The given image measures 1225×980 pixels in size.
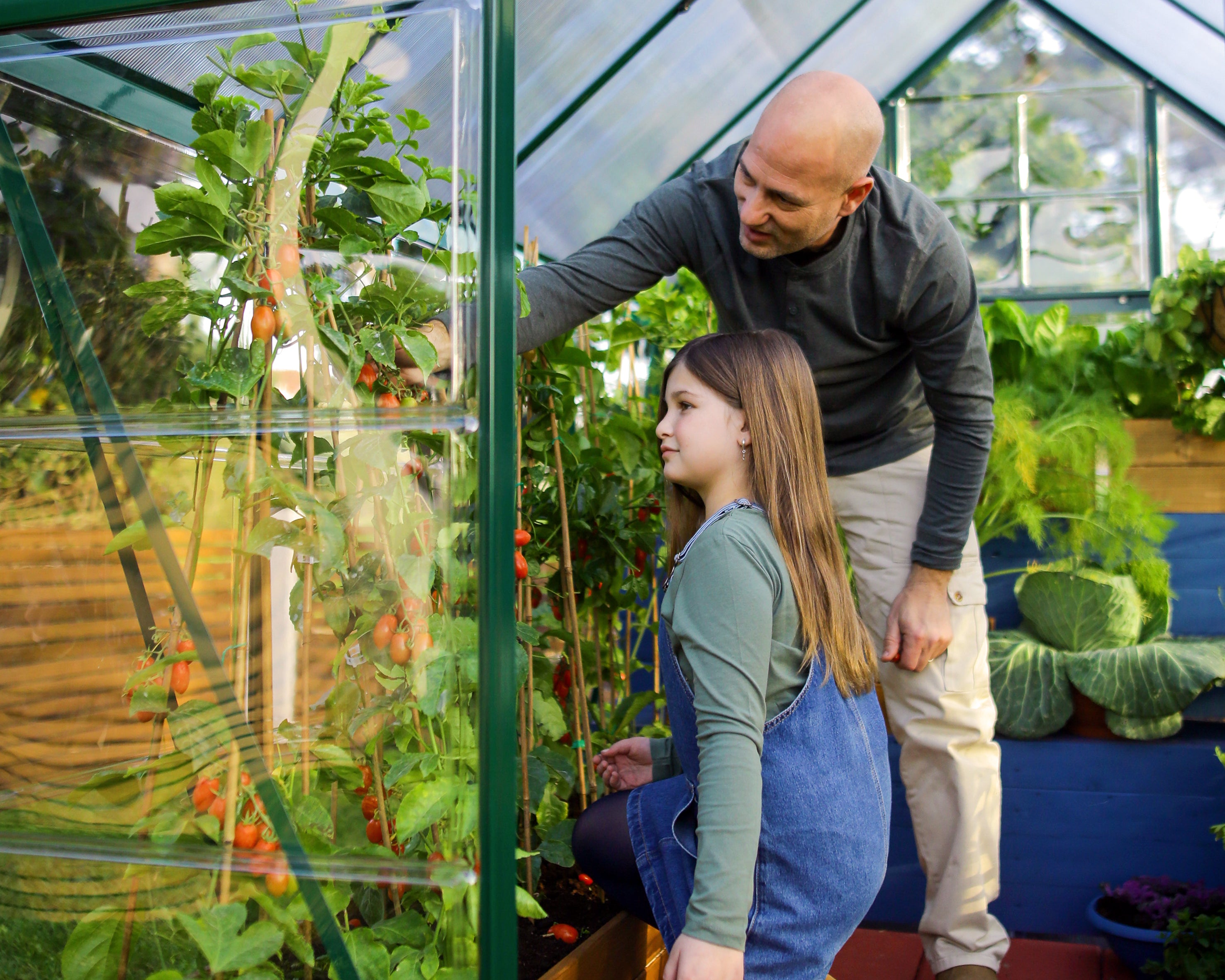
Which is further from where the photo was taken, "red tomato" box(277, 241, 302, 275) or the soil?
the soil

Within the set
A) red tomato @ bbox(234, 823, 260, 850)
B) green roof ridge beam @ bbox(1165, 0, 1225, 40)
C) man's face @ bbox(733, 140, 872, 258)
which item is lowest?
red tomato @ bbox(234, 823, 260, 850)

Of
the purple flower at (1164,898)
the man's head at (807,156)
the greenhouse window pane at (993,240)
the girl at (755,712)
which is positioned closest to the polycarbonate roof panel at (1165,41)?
the greenhouse window pane at (993,240)

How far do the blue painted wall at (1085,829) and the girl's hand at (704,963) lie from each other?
1409 millimetres

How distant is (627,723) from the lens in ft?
6.23

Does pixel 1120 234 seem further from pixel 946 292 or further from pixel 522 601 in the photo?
pixel 522 601

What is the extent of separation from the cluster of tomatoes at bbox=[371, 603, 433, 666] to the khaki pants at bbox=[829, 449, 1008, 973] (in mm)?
1018

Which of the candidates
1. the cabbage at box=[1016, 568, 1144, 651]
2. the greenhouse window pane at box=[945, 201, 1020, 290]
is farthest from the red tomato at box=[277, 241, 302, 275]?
the greenhouse window pane at box=[945, 201, 1020, 290]

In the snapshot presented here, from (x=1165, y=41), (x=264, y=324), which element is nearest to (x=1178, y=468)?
(x=1165, y=41)

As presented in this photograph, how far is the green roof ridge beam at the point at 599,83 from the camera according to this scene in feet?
7.95

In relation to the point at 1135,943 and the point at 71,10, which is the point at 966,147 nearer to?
the point at 1135,943

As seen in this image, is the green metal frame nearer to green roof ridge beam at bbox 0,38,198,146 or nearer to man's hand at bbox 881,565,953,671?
green roof ridge beam at bbox 0,38,198,146

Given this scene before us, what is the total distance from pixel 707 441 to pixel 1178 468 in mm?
2170

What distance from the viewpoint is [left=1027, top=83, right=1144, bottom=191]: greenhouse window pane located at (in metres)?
3.92

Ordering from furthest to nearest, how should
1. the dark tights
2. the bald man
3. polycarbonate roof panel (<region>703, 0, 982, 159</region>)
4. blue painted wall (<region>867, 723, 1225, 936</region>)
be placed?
polycarbonate roof panel (<region>703, 0, 982, 159</region>) → blue painted wall (<region>867, 723, 1225, 936</region>) → the bald man → the dark tights
